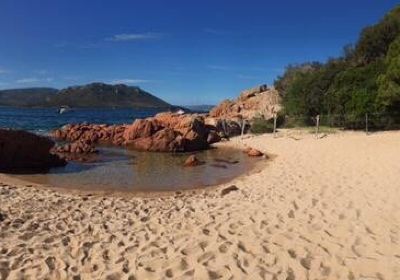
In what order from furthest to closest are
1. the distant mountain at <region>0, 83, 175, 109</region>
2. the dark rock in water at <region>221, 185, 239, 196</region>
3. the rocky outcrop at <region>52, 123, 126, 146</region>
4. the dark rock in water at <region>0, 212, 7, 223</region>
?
the distant mountain at <region>0, 83, 175, 109</region>
the rocky outcrop at <region>52, 123, 126, 146</region>
the dark rock in water at <region>221, 185, 239, 196</region>
the dark rock in water at <region>0, 212, 7, 223</region>

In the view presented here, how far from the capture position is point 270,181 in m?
13.5

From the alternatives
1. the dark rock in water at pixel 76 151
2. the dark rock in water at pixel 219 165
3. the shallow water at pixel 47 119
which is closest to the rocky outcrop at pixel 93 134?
the dark rock in water at pixel 76 151

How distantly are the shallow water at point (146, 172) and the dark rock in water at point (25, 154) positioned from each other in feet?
2.63

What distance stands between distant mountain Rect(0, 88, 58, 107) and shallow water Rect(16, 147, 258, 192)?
477 ft

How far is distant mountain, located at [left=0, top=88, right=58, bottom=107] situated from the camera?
165m

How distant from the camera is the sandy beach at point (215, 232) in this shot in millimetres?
6332

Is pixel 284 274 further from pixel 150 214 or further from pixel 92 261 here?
pixel 150 214

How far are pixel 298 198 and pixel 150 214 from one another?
366cm

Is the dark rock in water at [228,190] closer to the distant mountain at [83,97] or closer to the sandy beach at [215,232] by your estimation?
the sandy beach at [215,232]

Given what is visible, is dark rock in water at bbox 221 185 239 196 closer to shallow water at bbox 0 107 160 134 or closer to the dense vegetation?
the dense vegetation

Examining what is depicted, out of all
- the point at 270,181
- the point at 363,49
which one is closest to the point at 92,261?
the point at 270,181

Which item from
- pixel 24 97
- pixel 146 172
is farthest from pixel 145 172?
pixel 24 97

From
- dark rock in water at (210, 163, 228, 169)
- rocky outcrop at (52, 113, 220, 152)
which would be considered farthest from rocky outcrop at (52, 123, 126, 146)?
dark rock in water at (210, 163, 228, 169)

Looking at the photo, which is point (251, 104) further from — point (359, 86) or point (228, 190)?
point (228, 190)
